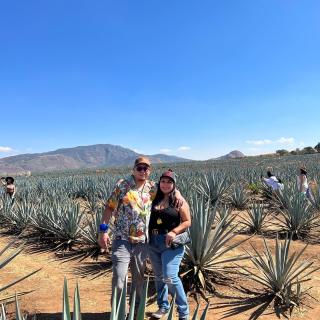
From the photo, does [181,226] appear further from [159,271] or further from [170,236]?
[159,271]

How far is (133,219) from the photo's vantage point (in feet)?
12.1

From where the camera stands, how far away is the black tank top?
149 inches

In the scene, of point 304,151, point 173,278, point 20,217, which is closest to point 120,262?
point 173,278

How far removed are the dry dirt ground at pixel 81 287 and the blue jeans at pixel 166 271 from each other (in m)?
0.50

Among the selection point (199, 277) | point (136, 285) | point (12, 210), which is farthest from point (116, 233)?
point (12, 210)

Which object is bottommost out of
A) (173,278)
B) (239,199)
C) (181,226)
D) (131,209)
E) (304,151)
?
(173,278)

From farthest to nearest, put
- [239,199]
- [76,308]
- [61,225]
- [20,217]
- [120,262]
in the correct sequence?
[239,199]
[20,217]
[61,225]
[120,262]
[76,308]

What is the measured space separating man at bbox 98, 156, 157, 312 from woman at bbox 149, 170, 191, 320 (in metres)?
0.10

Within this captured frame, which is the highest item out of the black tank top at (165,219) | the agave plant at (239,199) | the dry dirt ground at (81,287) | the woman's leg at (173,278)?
the black tank top at (165,219)

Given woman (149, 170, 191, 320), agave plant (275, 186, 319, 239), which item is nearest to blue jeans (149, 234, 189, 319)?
woman (149, 170, 191, 320)

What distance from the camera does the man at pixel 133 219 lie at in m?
3.66

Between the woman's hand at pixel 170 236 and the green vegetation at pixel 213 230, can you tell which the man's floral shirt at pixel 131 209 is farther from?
the green vegetation at pixel 213 230

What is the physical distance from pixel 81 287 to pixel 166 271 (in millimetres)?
1802

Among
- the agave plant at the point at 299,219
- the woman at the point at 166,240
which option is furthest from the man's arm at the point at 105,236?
the agave plant at the point at 299,219
